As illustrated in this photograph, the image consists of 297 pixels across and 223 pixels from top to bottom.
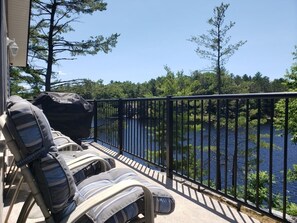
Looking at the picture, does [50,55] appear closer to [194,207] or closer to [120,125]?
[120,125]

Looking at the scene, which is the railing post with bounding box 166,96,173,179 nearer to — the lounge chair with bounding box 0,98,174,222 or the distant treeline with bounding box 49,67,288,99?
the lounge chair with bounding box 0,98,174,222

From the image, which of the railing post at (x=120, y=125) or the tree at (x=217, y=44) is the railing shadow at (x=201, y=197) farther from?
the tree at (x=217, y=44)

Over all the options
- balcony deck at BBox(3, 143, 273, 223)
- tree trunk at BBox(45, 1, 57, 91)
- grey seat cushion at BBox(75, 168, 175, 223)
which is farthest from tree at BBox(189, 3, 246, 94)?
grey seat cushion at BBox(75, 168, 175, 223)

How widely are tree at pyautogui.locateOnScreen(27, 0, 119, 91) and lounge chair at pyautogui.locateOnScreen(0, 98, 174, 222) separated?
59.8 feet

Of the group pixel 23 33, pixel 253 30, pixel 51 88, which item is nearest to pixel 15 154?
pixel 23 33

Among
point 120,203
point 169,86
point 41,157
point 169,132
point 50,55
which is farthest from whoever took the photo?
point 50,55

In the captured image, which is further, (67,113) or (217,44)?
(217,44)

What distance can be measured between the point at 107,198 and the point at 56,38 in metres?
19.6

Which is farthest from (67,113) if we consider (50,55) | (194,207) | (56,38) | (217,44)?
(217,44)

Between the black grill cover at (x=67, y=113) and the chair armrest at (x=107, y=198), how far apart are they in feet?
12.7

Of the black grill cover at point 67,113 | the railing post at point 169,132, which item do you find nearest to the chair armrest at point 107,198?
the railing post at point 169,132

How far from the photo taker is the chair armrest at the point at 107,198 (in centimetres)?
138

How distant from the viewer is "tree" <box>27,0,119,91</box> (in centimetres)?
1836

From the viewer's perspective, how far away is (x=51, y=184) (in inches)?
56.1
